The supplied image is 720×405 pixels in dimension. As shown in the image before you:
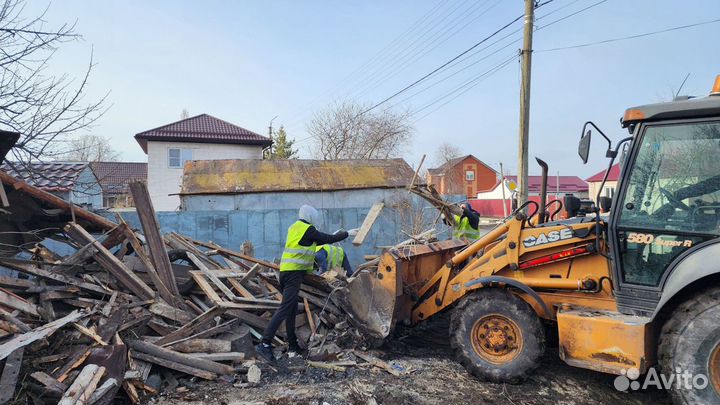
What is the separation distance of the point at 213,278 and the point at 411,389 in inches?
127

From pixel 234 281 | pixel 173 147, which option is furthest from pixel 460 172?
pixel 234 281

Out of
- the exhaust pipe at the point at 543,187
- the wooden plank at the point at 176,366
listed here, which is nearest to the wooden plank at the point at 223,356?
the wooden plank at the point at 176,366

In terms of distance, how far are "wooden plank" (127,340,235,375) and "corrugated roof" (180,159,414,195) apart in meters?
10.1

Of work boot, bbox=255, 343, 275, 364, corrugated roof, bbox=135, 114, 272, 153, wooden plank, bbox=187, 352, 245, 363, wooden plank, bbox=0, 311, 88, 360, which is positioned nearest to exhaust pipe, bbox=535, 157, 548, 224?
work boot, bbox=255, 343, 275, 364

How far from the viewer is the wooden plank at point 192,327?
514 centimetres

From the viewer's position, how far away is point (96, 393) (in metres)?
3.98

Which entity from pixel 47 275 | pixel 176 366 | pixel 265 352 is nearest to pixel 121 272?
pixel 47 275

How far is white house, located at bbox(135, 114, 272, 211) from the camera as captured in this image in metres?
23.6

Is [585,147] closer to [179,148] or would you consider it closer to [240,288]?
[240,288]

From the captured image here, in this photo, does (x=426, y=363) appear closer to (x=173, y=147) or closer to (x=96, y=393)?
(x=96, y=393)

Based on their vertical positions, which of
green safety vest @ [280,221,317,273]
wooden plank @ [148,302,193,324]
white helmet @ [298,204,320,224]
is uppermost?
white helmet @ [298,204,320,224]

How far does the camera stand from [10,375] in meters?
3.89

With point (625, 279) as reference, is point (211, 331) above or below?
below

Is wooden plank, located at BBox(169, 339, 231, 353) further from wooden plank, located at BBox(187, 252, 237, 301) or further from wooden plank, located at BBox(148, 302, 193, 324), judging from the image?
wooden plank, located at BBox(187, 252, 237, 301)
